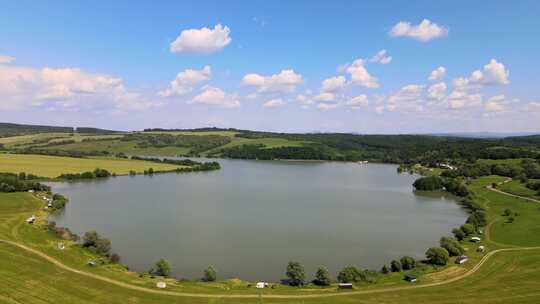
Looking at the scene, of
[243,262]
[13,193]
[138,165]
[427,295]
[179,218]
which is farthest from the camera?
[138,165]

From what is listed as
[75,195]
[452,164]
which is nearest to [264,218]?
[75,195]

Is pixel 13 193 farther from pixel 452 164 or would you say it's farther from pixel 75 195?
pixel 452 164

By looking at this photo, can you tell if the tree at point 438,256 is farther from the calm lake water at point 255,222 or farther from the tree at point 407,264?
the calm lake water at point 255,222

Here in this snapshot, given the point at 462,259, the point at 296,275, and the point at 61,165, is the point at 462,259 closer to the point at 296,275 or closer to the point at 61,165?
the point at 296,275

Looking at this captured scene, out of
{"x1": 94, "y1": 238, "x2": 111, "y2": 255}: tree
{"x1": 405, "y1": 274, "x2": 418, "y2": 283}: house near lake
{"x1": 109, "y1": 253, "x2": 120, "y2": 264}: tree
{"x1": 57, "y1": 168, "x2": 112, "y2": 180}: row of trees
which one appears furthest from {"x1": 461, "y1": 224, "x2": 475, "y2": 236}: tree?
{"x1": 57, "y1": 168, "x2": 112, "y2": 180}: row of trees

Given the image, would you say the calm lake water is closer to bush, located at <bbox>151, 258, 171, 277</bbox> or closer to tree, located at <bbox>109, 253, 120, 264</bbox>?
tree, located at <bbox>109, 253, 120, 264</bbox>

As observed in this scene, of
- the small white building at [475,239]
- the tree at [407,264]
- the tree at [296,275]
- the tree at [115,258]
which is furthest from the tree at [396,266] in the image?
the tree at [115,258]
